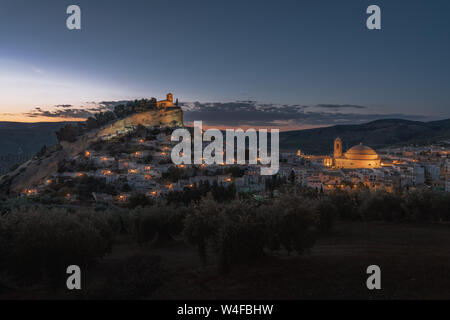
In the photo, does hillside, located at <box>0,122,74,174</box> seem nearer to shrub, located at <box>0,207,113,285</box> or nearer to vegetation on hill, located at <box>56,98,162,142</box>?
vegetation on hill, located at <box>56,98,162,142</box>

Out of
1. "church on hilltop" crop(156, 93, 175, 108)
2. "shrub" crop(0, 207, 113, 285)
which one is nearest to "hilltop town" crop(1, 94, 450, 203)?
"church on hilltop" crop(156, 93, 175, 108)

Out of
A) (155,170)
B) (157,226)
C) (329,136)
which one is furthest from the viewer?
(329,136)

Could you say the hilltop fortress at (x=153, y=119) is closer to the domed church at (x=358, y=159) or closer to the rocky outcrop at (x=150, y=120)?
the rocky outcrop at (x=150, y=120)

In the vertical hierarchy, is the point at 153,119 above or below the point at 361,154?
above

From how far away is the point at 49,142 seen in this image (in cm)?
14262

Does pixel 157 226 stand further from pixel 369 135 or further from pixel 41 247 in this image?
pixel 369 135

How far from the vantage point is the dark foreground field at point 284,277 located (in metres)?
7.00

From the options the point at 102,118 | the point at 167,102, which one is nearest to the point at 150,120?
the point at 167,102

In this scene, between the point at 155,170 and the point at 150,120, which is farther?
the point at 150,120

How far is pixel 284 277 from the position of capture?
25.5 feet

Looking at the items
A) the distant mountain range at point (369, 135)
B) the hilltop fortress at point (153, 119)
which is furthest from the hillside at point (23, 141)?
the distant mountain range at point (369, 135)

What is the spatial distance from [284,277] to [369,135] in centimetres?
14051

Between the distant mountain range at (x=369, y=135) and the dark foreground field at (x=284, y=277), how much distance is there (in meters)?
108

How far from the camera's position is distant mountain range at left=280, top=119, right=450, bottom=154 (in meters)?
123
